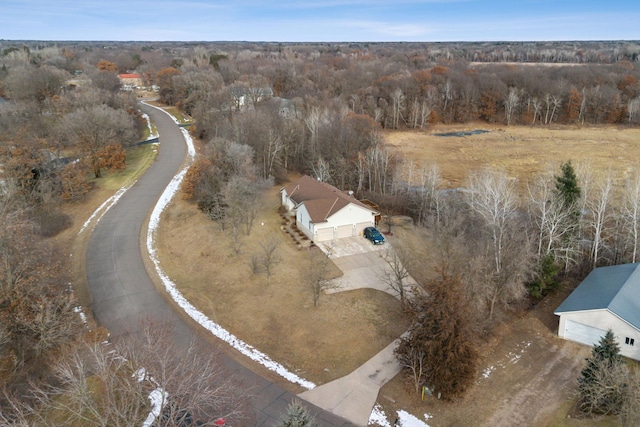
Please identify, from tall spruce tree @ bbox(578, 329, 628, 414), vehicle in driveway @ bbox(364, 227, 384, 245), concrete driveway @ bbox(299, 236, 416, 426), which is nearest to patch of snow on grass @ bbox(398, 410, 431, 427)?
concrete driveway @ bbox(299, 236, 416, 426)

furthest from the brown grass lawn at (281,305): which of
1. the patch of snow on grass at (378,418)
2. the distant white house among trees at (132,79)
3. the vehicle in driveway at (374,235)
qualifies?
A: the distant white house among trees at (132,79)

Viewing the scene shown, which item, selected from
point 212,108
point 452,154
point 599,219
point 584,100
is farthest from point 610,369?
point 584,100

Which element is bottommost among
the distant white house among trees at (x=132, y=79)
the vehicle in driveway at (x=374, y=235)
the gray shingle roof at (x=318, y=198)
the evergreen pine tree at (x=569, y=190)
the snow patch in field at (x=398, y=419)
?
the snow patch in field at (x=398, y=419)

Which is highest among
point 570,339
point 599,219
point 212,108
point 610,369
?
point 212,108

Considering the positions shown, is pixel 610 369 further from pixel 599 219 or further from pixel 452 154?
pixel 452 154

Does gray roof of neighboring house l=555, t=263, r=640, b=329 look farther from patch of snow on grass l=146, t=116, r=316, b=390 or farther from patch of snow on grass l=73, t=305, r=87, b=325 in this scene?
patch of snow on grass l=73, t=305, r=87, b=325

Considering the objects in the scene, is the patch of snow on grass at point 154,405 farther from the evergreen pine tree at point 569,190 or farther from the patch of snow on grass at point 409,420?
the evergreen pine tree at point 569,190
